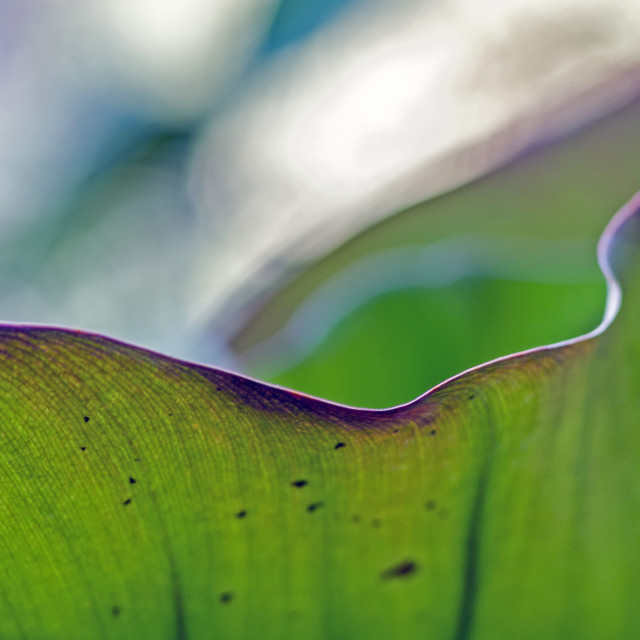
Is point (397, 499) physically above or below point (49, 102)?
below

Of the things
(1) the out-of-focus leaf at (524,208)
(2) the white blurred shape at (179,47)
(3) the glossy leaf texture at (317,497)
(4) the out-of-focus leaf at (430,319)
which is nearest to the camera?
(3) the glossy leaf texture at (317,497)

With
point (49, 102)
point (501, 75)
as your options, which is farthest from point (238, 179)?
point (501, 75)

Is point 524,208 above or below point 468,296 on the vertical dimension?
above

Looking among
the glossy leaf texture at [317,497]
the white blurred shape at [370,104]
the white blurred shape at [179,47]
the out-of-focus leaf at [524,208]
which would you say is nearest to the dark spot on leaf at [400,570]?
the glossy leaf texture at [317,497]

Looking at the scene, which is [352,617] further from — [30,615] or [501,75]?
[501,75]

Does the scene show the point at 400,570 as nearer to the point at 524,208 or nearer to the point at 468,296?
the point at 468,296

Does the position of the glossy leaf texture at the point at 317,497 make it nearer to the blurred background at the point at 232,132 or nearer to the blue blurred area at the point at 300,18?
the blurred background at the point at 232,132

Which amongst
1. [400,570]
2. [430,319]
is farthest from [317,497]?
[430,319]

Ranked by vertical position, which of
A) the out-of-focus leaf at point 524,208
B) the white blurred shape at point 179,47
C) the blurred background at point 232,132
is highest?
the white blurred shape at point 179,47
